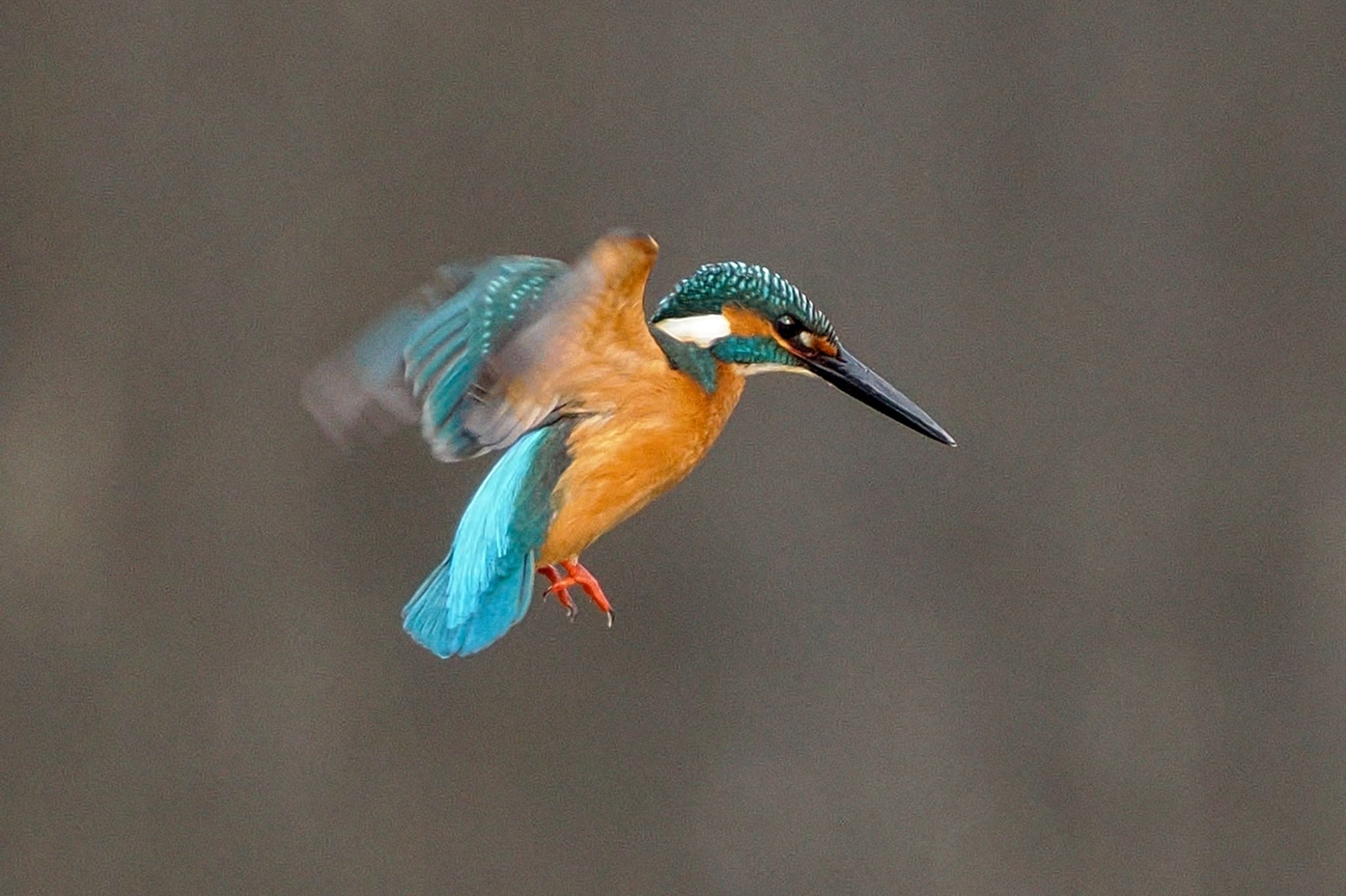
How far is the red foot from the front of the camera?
0.56 meters

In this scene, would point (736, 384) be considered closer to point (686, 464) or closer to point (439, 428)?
point (686, 464)

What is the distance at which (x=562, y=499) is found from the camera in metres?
0.60

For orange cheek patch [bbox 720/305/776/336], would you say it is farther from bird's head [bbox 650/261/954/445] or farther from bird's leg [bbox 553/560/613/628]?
bird's leg [bbox 553/560/613/628]

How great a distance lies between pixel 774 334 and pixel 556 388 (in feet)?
0.28

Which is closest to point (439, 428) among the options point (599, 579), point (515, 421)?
point (515, 421)

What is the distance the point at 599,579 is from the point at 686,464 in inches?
41.6

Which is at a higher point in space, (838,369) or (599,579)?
(838,369)

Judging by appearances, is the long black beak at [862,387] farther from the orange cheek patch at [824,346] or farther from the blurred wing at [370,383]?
the blurred wing at [370,383]

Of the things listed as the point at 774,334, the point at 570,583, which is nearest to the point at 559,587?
the point at 570,583

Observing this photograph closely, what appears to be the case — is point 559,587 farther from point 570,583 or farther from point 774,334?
point 774,334

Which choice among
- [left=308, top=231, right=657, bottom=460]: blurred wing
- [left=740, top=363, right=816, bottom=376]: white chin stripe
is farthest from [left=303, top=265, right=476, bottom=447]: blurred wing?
[left=740, top=363, right=816, bottom=376]: white chin stripe

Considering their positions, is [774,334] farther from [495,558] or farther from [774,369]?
[495,558]

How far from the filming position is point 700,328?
24.4 inches

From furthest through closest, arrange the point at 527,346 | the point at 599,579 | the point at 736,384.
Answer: the point at 599,579, the point at 736,384, the point at 527,346
